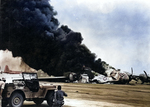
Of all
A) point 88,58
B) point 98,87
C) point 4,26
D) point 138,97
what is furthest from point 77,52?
point 4,26

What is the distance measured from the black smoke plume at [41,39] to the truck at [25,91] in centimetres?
203

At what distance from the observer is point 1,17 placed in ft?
40.2

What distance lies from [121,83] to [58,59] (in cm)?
325

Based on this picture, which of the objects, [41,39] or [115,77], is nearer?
[115,77]

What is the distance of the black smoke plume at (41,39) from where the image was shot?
33.7ft

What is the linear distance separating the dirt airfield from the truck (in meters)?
0.76

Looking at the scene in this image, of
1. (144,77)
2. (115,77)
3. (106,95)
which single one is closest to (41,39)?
(115,77)

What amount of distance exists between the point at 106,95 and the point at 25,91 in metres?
3.19

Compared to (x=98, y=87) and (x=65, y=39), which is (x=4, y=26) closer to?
(x=65, y=39)

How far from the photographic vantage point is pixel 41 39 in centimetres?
1159

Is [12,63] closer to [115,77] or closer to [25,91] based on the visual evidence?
[25,91]

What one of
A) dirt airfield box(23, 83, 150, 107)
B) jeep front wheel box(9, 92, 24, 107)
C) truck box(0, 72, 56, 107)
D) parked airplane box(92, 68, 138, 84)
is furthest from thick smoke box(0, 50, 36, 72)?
parked airplane box(92, 68, 138, 84)

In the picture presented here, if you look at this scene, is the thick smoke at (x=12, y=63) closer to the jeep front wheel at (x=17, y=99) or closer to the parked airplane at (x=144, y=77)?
the jeep front wheel at (x=17, y=99)

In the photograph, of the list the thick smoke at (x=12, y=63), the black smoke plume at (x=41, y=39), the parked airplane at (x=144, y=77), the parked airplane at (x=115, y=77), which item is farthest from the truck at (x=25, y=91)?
the parked airplane at (x=144, y=77)
